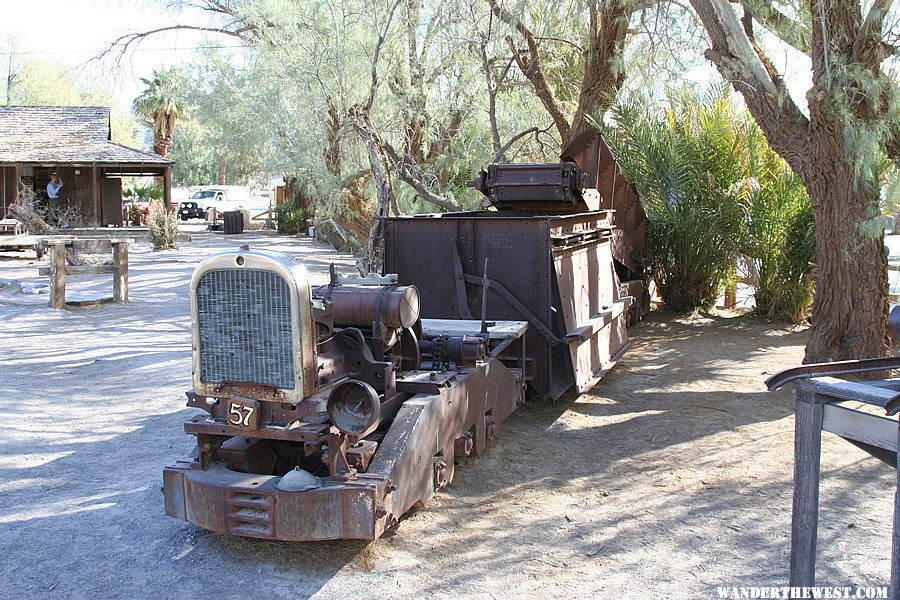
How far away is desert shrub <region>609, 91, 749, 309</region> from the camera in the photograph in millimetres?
12828

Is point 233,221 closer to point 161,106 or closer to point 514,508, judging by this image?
point 161,106

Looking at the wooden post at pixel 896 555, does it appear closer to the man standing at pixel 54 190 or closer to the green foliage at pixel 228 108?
the green foliage at pixel 228 108

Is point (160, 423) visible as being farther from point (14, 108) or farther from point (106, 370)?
point (14, 108)

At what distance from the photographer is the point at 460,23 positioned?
41.9ft

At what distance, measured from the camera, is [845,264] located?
861 centimetres

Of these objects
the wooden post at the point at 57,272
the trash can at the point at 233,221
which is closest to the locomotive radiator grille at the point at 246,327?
the wooden post at the point at 57,272

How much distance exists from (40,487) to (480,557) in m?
3.04

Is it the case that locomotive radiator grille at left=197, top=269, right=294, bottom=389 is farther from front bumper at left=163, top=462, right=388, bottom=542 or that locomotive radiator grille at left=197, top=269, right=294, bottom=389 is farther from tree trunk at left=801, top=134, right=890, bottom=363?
tree trunk at left=801, top=134, right=890, bottom=363

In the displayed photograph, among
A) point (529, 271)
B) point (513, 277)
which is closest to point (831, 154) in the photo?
point (529, 271)

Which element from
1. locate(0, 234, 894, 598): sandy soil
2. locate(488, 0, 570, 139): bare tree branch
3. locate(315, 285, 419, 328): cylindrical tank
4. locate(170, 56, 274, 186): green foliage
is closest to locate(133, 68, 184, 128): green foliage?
locate(170, 56, 274, 186): green foliage

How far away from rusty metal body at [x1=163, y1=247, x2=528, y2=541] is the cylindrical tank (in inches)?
7.1

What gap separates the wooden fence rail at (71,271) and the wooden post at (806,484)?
12.9 m

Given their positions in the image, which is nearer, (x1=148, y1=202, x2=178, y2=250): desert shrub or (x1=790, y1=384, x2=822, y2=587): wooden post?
(x1=790, y1=384, x2=822, y2=587): wooden post

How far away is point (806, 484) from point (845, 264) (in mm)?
5484
